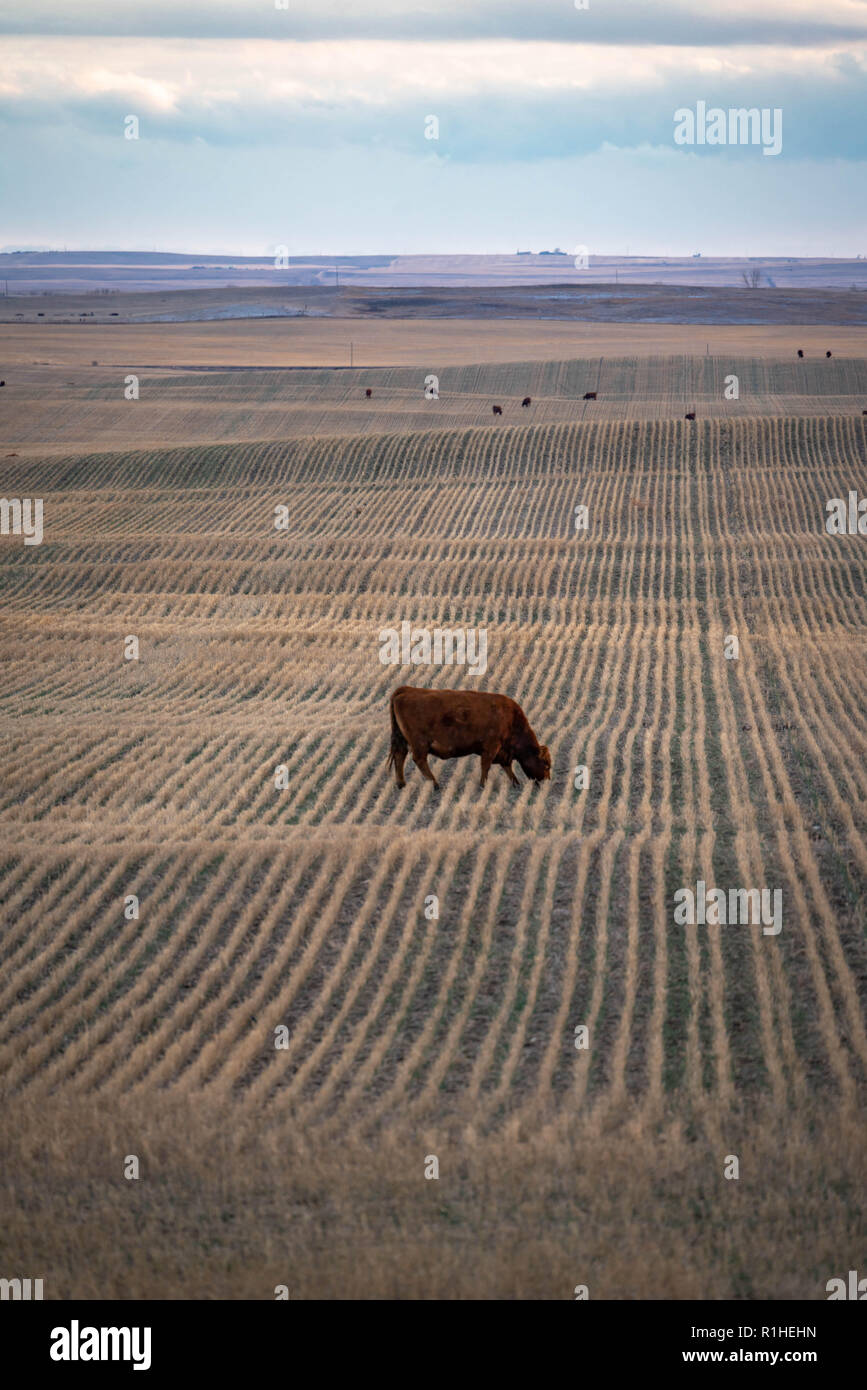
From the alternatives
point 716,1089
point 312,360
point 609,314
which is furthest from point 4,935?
point 609,314

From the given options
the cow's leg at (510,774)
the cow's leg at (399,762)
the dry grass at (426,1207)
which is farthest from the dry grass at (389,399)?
the dry grass at (426,1207)

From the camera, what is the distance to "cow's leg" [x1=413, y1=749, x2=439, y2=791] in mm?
14805

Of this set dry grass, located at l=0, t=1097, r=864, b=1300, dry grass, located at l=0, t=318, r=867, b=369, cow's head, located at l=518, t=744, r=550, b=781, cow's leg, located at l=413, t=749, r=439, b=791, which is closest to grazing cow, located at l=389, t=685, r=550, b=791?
cow's leg, located at l=413, t=749, r=439, b=791

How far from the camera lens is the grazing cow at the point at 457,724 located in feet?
47.9

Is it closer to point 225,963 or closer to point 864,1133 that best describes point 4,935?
point 225,963

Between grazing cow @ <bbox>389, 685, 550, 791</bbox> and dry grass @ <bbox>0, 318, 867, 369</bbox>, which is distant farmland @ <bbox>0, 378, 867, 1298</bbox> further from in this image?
dry grass @ <bbox>0, 318, 867, 369</bbox>

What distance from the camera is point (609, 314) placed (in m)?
118

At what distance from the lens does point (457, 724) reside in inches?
575

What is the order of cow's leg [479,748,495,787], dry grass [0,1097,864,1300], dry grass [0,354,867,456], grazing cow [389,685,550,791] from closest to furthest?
dry grass [0,1097,864,1300] < grazing cow [389,685,550,791] < cow's leg [479,748,495,787] < dry grass [0,354,867,456]

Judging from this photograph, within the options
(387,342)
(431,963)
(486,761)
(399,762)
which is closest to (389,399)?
(387,342)

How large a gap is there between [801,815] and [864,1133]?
633cm

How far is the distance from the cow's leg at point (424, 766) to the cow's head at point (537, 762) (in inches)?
44.8

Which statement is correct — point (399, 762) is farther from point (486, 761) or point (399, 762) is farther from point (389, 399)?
point (389, 399)

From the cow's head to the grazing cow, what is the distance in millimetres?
194
